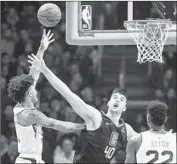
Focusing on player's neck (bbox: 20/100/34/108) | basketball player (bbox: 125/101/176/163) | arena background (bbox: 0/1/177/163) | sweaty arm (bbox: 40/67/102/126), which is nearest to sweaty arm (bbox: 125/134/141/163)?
basketball player (bbox: 125/101/176/163)

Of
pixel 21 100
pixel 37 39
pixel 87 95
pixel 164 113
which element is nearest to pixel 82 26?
pixel 21 100

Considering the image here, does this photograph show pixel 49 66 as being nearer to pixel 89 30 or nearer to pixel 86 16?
pixel 86 16

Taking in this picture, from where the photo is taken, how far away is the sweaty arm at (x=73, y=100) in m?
4.37

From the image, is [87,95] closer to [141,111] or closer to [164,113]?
[141,111]

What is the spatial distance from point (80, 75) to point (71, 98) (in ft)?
12.2

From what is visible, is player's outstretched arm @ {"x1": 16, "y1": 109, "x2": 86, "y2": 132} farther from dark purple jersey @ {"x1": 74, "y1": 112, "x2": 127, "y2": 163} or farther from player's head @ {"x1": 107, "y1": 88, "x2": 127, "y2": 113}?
player's head @ {"x1": 107, "y1": 88, "x2": 127, "y2": 113}

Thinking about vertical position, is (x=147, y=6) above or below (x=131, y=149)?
above

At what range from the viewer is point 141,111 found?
7.77 meters

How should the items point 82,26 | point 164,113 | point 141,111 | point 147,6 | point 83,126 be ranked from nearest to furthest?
point 164,113
point 83,126
point 82,26
point 141,111
point 147,6

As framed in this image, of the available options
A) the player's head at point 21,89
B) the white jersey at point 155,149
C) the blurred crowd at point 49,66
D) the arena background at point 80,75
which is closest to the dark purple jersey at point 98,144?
the white jersey at point 155,149

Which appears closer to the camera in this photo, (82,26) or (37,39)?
(82,26)

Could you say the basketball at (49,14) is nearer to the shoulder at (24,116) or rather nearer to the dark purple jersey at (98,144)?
the shoulder at (24,116)

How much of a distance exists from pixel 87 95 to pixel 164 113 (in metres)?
3.59

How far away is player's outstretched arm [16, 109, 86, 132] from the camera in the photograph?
4.73m
